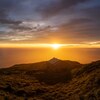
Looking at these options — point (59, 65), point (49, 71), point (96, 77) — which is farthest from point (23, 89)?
point (59, 65)

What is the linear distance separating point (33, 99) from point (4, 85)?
13.9 m

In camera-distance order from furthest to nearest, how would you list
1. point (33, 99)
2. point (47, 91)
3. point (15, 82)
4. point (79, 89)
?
point (15, 82)
point (47, 91)
point (79, 89)
point (33, 99)

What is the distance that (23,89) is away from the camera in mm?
56438

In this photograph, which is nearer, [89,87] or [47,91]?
[89,87]

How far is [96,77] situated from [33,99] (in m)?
18.1

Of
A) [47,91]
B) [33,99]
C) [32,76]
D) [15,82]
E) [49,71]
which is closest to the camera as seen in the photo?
[33,99]

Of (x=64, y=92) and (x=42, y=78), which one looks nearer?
(x=64, y=92)

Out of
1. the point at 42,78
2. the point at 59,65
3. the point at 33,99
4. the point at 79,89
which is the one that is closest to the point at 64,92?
the point at 79,89

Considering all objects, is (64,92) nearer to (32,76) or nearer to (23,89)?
(23,89)

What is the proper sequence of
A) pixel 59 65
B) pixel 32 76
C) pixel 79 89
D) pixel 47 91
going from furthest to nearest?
pixel 59 65
pixel 32 76
pixel 47 91
pixel 79 89

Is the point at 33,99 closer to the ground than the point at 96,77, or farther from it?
closer to the ground

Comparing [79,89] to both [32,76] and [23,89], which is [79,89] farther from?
[32,76]

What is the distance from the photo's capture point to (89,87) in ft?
164

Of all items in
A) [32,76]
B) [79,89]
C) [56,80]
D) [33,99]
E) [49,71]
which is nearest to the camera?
[33,99]
